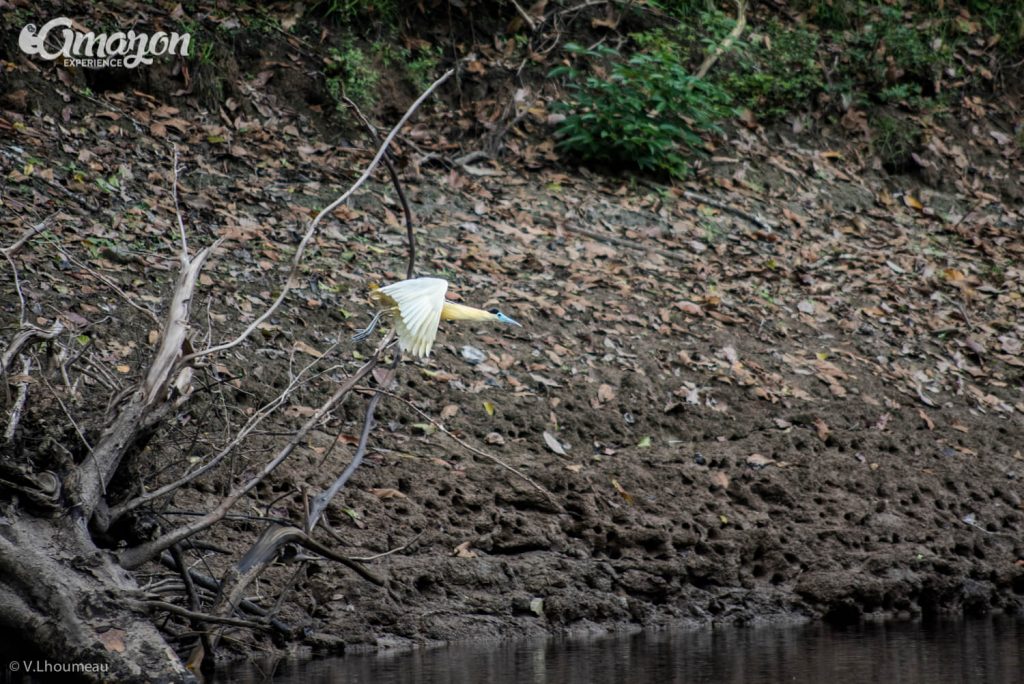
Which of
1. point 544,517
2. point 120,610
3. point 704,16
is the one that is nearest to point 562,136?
point 704,16

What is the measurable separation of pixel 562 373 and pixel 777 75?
597 centimetres

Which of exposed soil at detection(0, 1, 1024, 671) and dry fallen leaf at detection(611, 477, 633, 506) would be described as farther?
dry fallen leaf at detection(611, 477, 633, 506)

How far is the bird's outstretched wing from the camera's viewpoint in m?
4.21

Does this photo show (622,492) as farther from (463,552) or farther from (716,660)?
(716,660)

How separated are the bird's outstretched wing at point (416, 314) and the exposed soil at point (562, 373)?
100cm

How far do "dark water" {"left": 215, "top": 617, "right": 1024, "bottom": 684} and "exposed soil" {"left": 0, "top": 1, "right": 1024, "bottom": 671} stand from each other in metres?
0.34

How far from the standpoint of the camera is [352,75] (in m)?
10.2

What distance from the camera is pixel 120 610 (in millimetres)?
4070

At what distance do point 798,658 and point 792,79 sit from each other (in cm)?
832

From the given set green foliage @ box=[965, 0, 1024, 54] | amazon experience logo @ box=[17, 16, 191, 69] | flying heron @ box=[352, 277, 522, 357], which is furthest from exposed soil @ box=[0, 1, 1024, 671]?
green foliage @ box=[965, 0, 1024, 54]

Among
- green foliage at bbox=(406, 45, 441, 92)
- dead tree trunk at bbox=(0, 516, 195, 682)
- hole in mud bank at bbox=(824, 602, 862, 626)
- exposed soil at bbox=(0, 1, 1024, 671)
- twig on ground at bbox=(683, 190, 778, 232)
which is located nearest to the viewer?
dead tree trunk at bbox=(0, 516, 195, 682)

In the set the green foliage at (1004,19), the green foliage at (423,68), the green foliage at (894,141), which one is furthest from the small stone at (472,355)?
the green foliage at (1004,19)

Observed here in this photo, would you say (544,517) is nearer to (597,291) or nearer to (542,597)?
(542,597)

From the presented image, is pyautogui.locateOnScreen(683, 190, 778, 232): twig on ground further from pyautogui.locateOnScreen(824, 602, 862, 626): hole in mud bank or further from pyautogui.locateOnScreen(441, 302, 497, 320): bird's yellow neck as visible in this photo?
pyautogui.locateOnScreen(441, 302, 497, 320): bird's yellow neck
